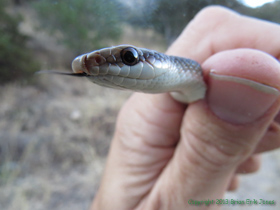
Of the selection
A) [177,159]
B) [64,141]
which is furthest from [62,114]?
[177,159]

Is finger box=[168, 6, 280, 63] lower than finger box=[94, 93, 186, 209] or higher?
higher

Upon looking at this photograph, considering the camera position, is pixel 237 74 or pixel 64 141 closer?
pixel 237 74

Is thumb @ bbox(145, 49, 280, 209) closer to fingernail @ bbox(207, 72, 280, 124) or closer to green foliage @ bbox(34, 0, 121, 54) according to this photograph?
fingernail @ bbox(207, 72, 280, 124)

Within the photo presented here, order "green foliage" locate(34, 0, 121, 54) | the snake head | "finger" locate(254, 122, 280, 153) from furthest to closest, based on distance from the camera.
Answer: "finger" locate(254, 122, 280, 153)
"green foliage" locate(34, 0, 121, 54)
the snake head

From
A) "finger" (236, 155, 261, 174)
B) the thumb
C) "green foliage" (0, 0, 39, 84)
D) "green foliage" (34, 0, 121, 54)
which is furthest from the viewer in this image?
"green foliage" (0, 0, 39, 84)

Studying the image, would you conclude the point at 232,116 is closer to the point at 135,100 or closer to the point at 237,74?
the point at 237,74

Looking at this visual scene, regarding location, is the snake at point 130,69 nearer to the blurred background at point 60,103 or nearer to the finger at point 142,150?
the blurred background at point 60,103

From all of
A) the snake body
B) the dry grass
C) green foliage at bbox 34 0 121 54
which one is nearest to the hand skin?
the snake body
